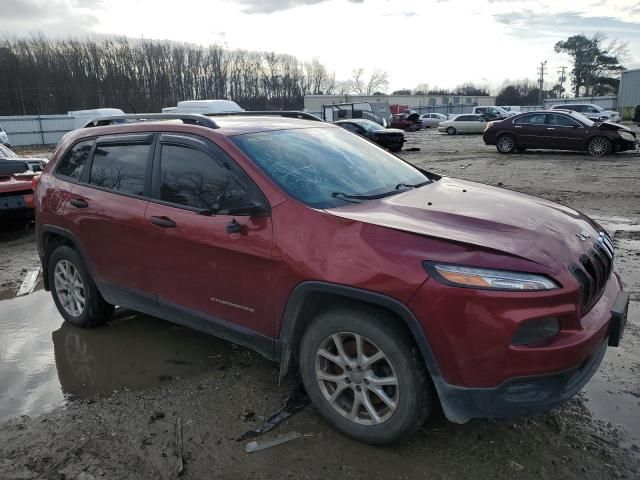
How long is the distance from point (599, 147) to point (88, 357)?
1648 cm

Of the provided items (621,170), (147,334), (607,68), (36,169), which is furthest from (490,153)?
(607,68)

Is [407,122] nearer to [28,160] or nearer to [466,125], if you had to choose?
[466,125]

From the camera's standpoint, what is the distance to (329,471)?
2.65 meters

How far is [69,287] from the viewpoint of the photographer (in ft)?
15.0

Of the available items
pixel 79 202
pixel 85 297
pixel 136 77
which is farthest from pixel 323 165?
pixel 136 77

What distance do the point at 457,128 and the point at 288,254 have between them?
113 feet

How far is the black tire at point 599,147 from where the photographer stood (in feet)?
52.0

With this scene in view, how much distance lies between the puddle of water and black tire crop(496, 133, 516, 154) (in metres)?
16.1

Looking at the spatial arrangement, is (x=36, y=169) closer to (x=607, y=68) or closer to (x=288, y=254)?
(x=288, y=254)

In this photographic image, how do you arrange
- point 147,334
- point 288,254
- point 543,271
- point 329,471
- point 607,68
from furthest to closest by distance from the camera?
point 607,68, point 147,334, point 288,254, point 329,471, point 543,271

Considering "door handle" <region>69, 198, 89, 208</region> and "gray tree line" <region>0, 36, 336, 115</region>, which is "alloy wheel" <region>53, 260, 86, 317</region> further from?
"gray tree line" <region>0, 36, 336, 115</region>

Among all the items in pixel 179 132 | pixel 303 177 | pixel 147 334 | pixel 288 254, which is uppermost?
pixel 179 132

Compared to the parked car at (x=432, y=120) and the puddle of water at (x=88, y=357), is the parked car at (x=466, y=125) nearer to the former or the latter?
the parked car at (x=432, y=120)

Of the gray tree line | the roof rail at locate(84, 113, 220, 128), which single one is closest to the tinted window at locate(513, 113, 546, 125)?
the roof rail at locate(84, 113, 220, 128)
